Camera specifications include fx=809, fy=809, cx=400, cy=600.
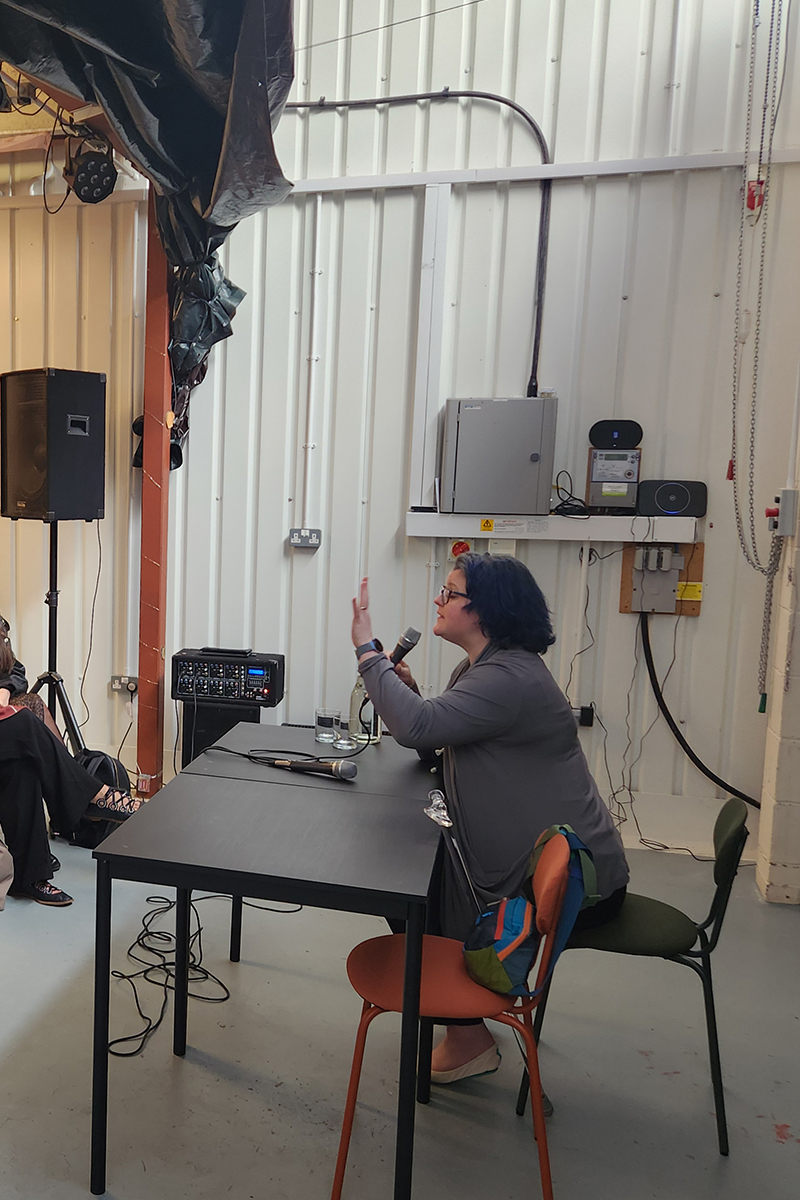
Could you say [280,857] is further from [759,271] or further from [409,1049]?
[759,271]

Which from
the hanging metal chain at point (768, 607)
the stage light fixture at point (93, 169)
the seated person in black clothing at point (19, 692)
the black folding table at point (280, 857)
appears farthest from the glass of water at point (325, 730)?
the stage light fixture at point (93, 169)

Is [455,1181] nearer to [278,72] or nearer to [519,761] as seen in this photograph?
[519,761]

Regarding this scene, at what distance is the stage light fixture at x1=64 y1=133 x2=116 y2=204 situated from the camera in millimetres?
3500

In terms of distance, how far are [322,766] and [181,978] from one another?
63 cm

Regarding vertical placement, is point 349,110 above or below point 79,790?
above

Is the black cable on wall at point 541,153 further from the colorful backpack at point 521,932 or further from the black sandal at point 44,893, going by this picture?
the black sandal at point 44,893

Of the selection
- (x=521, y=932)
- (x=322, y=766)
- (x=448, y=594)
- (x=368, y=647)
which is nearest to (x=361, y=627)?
(x=368, y=647)

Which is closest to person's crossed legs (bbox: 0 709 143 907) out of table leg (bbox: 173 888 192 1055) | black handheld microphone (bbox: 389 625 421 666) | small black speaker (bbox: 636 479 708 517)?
table leg (bbox: 173 888 192 1055)

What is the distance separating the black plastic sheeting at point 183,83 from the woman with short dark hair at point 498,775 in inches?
60.5

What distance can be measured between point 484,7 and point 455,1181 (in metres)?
4.20

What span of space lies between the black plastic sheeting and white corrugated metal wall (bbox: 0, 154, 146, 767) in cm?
62

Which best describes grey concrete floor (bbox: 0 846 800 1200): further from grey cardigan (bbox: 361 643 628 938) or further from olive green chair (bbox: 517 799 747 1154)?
grey cardigan (bbox: 361 643 628 938)

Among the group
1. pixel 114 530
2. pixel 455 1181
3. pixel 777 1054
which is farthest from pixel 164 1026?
pixel 114 530

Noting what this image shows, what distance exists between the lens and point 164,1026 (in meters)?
→ 2.16
